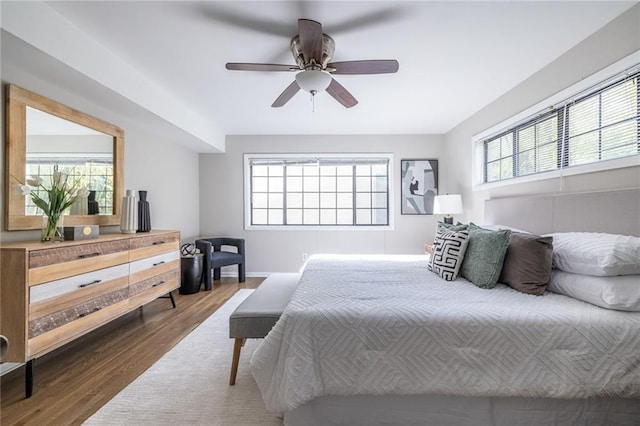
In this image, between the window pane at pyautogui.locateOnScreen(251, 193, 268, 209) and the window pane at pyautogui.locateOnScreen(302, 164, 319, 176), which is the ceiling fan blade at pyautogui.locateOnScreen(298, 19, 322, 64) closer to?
the window pane at pyautogui.locateOnScreen(302, 164, 319, 176)

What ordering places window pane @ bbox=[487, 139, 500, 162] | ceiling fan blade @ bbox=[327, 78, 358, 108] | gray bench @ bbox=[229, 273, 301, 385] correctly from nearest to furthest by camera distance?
gray bench @ bbox=[229, 273, 301, 385]
ceiling fan blade @ bbox=[327, 78, 358, 108]
window pane @ bbox=[487, 139, 500, 162]

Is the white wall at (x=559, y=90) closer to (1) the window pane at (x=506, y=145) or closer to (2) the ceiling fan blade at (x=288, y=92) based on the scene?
(1) the window pane at (x=506, y=145)

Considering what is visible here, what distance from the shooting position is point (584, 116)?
2.29 m

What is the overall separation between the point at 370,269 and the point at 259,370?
4.17 feet

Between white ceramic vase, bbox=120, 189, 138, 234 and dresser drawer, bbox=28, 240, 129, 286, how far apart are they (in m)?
0.45

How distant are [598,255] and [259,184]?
4.50 m

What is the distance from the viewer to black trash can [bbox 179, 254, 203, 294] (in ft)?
12.9

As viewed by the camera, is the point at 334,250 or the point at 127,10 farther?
the point at 334,250

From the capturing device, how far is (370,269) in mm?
2416

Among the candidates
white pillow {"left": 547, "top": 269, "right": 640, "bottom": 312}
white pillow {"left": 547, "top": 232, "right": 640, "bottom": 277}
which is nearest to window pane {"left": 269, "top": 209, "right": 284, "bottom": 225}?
white pillow {"left": 547, "top": 232, "right": 640, "bottom": 277}

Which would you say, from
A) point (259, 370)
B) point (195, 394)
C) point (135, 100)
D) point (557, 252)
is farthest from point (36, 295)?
point (557, 252)

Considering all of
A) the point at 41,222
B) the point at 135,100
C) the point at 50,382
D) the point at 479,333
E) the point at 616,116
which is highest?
the point at 135,100

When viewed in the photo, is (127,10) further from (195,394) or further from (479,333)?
(479,333)

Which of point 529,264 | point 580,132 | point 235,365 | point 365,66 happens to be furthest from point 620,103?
point 235,365
